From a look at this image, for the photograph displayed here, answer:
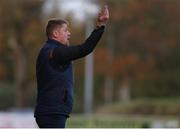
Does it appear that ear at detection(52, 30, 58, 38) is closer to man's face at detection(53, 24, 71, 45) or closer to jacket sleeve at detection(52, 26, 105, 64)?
man's face at detection(53, 24, 71, 45)

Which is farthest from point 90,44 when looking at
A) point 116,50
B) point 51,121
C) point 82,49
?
point 116,50

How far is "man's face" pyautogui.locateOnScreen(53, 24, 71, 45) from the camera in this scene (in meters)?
6.08

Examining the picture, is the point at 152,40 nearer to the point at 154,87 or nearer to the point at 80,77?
→ the point at 154,87

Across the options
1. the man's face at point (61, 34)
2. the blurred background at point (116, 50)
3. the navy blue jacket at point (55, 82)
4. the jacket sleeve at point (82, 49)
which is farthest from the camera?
the blurred background at point (116, 50)

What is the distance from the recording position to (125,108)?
119 feet

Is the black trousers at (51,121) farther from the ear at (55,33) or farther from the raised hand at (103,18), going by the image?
the raised hand at (103,18)

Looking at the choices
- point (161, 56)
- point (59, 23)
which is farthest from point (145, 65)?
point (59, 23)

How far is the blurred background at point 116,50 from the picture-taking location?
127 feet

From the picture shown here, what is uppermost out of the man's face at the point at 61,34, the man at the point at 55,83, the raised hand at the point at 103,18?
the raised hand at the point at 103,18

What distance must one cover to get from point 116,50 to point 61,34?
3448cm

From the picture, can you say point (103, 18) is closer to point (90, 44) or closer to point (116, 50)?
point (90, 44)

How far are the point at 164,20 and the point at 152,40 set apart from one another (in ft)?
4.55

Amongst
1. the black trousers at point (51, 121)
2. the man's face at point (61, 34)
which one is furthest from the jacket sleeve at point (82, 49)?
the black trousers at point (51, 121)

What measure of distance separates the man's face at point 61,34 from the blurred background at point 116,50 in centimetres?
2969
